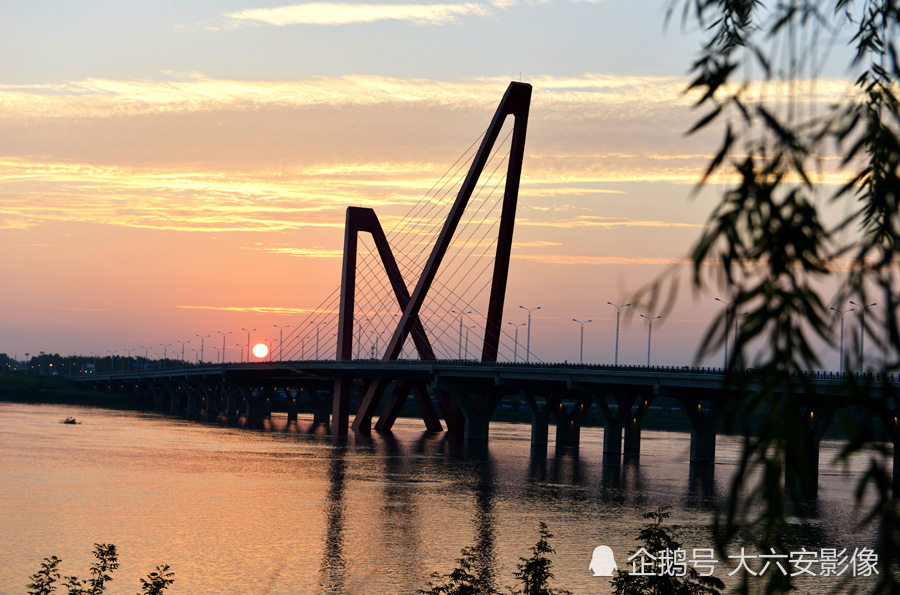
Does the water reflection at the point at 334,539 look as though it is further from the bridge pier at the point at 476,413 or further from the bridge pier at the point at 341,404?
the bridge pier at the point at 341,404

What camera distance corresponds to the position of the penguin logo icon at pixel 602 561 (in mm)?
33250

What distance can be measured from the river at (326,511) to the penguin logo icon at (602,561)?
33 cm

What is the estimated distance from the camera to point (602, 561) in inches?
1379

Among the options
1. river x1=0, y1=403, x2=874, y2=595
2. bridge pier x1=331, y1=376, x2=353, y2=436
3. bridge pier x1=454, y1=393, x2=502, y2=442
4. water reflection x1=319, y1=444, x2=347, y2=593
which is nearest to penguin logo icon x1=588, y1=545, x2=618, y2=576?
river x1=0, y1=403, x2=874, y2=595

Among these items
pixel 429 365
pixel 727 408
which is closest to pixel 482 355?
pixel 429 365

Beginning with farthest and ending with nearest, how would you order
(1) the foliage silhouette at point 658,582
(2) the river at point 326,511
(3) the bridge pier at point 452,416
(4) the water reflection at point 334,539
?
(3) the bridge pier at point 452,416 → (2) the river at point 326,511 → (4) the water reflection at point 334,539 → (1) the foliage silhouette at point 658,582

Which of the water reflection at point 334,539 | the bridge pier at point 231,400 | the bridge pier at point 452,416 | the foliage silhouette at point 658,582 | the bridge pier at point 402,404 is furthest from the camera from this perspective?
the bridge pier at point 231,400

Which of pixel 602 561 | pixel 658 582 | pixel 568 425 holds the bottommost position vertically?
pixel 602 561

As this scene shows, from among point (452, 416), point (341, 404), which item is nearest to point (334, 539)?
point (452, 416)

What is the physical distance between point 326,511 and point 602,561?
15.6m

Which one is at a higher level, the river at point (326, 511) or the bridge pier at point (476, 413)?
the bridge pier at point (476, 413)

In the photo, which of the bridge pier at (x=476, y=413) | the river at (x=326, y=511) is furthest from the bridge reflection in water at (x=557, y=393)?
the river at (x=326, y=511)

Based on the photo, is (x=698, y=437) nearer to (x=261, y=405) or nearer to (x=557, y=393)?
(x=557, y=393)

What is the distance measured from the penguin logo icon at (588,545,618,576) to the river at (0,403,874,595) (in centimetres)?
33
